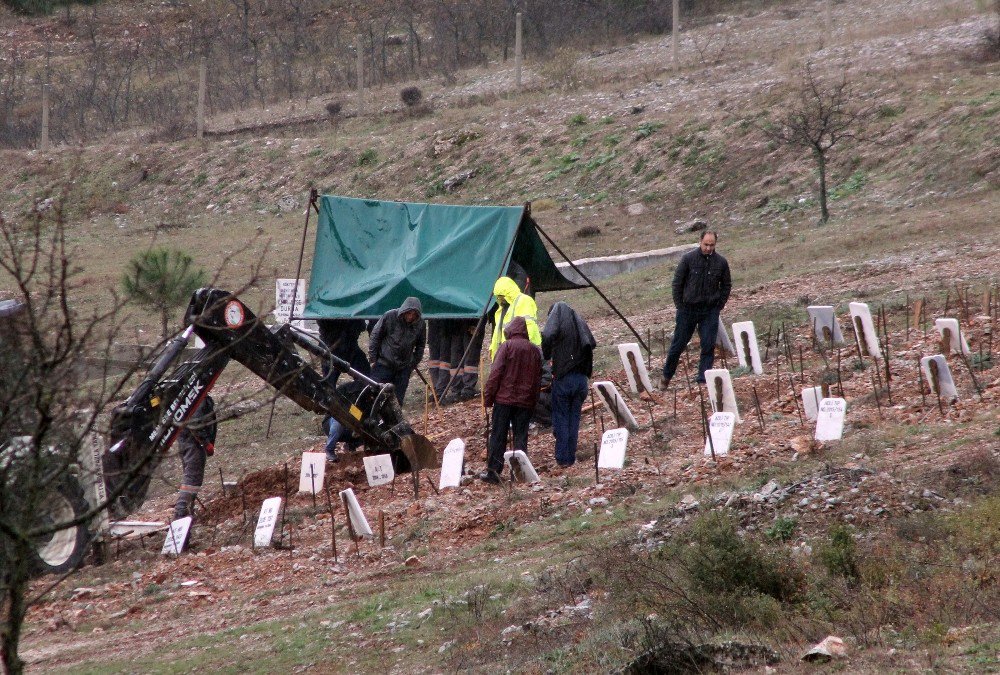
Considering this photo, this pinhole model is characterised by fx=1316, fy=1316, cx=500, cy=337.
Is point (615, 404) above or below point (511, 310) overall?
below

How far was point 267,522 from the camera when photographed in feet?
34.5

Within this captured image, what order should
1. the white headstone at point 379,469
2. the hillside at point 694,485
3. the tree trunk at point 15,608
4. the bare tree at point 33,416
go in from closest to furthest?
the bare tree at point 33,416 < the tree trunk at point 15,608 < the hillside at point 694,485 < the white headstone at point 379,469

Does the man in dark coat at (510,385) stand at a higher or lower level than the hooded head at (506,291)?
lower

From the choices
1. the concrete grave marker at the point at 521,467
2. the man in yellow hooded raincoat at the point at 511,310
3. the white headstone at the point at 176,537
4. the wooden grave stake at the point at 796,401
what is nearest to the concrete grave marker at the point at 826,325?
the wooden grave stake at the point at 796,401

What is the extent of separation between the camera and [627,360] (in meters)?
13.2

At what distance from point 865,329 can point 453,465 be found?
4.12 metres

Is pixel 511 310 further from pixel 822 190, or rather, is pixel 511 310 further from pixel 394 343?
pixel 822 190

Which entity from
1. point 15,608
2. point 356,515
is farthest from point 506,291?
point 15,608

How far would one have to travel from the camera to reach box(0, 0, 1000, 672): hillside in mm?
6801

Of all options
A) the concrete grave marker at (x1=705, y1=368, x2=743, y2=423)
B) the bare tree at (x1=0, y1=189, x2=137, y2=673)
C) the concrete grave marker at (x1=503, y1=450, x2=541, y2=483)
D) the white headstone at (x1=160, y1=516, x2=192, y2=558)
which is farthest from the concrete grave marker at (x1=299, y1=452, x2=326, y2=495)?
the bare tree at (x1=0, y1=189, x2=137, y2=673)

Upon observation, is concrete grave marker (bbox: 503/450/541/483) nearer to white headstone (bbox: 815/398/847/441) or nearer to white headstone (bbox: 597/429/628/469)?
white headstone (bbox: 597/429/628/469)

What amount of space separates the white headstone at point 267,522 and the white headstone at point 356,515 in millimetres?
723

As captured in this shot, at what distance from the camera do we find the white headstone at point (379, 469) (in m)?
11.5

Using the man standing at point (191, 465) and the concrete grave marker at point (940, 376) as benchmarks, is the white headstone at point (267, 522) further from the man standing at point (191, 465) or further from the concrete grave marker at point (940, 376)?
the concrete grave marker at point (940, 376)
